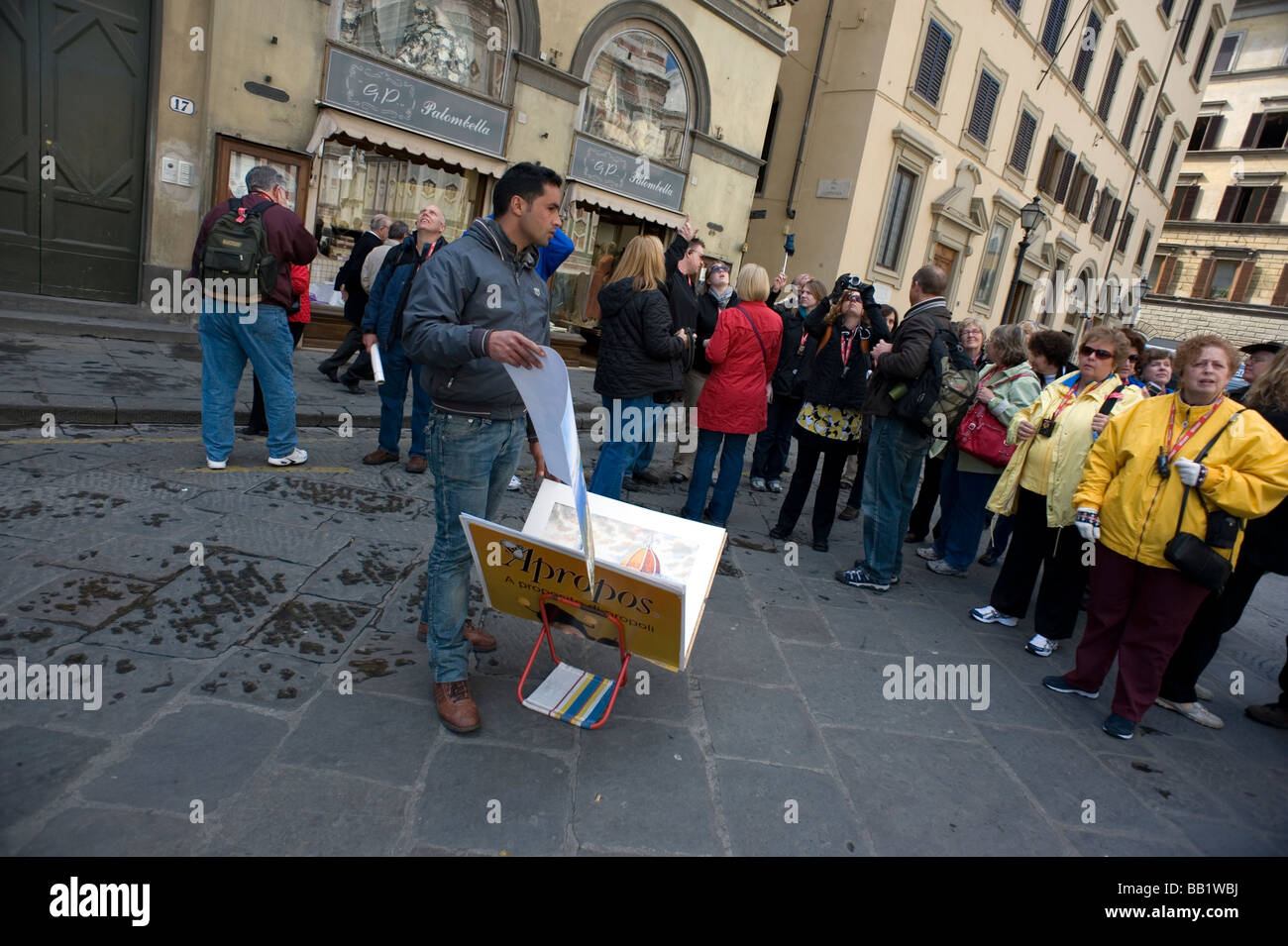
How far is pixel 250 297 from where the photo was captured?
461cm

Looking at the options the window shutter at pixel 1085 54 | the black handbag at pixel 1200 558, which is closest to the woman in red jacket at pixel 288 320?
the black handbag at pixel 1200 558

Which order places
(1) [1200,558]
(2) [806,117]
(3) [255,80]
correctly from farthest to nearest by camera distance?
(2) [806,117] < (3) [255,80] < (1) [1200,558]

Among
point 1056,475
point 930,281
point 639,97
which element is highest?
point 639,97

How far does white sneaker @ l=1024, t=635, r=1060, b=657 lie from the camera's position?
14.0 feet

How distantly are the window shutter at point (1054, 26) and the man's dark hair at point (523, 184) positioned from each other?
71.2ft

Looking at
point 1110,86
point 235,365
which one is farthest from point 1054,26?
point 235,365

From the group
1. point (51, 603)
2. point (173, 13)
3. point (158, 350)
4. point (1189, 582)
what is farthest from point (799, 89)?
point (51, 603)

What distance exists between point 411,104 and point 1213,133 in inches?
1581

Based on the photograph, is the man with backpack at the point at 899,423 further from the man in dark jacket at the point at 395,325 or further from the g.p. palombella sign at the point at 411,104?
the g.p. palombella sign at the point at 411,104

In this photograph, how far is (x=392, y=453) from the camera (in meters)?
5.67

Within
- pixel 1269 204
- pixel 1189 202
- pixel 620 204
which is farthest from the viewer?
pixel 1189 202

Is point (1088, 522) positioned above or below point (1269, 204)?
below

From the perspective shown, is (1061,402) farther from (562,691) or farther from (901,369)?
(562,691)

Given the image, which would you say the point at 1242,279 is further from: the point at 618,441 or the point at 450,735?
the point at 450,735
